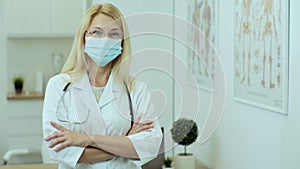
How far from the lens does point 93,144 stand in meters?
1.91

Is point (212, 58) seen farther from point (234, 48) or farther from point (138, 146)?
point (138, 146)

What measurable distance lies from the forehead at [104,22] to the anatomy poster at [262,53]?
571mm

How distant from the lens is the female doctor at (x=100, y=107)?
1916 millimetres

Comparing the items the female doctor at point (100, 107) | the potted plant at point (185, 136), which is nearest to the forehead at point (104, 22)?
the female doctor at point (100, 107)

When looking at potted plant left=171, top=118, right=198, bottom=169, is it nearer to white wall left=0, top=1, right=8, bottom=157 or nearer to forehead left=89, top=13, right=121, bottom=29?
forehead left=89, top=13, right=121, bottom=29

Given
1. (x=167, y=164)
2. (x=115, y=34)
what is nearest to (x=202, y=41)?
(x=167, y=164)

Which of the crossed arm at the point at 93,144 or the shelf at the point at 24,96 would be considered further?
the shelf at the point at 24,96

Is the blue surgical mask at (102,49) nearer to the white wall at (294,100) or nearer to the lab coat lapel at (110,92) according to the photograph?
the lab coat lapel at (110,92)

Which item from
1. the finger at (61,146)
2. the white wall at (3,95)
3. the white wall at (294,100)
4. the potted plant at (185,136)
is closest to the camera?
the white wall at (294,100)

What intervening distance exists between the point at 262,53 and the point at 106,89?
63cm

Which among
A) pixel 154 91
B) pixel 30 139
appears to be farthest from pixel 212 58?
pixel 30 139

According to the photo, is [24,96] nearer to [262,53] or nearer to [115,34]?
[115,34]

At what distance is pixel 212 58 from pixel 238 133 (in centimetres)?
45

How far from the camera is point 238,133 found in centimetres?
237
